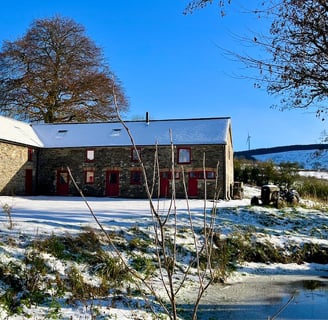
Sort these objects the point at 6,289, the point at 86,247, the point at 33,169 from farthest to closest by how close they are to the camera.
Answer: the point at 33,169 < the point at 86,247 < the point at 6,289

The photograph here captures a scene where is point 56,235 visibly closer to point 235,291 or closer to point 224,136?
point 235,291

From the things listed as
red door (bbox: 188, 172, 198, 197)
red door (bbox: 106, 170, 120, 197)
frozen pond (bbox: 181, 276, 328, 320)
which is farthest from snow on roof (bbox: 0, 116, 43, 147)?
frozen pond (bbox: 181, 276, 328, 320)

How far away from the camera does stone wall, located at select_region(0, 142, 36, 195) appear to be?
2339 centimetres

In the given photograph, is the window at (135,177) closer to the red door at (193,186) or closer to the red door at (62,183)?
the red door at (193,186)

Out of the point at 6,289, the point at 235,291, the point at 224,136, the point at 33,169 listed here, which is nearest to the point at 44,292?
the point at 6,289

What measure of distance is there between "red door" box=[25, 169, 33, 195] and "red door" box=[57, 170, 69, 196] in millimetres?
1776

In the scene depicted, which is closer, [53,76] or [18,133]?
[18,133]

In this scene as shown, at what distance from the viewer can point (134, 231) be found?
11391mm

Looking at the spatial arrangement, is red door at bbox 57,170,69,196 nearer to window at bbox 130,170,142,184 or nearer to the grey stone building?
the grey stone building

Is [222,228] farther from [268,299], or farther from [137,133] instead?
[137,133]

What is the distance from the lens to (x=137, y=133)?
26.8 metres

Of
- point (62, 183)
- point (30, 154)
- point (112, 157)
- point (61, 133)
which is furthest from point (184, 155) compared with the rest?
point (30, 154)

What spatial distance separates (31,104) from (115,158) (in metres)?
9.70

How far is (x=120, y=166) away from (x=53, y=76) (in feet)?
32.6
